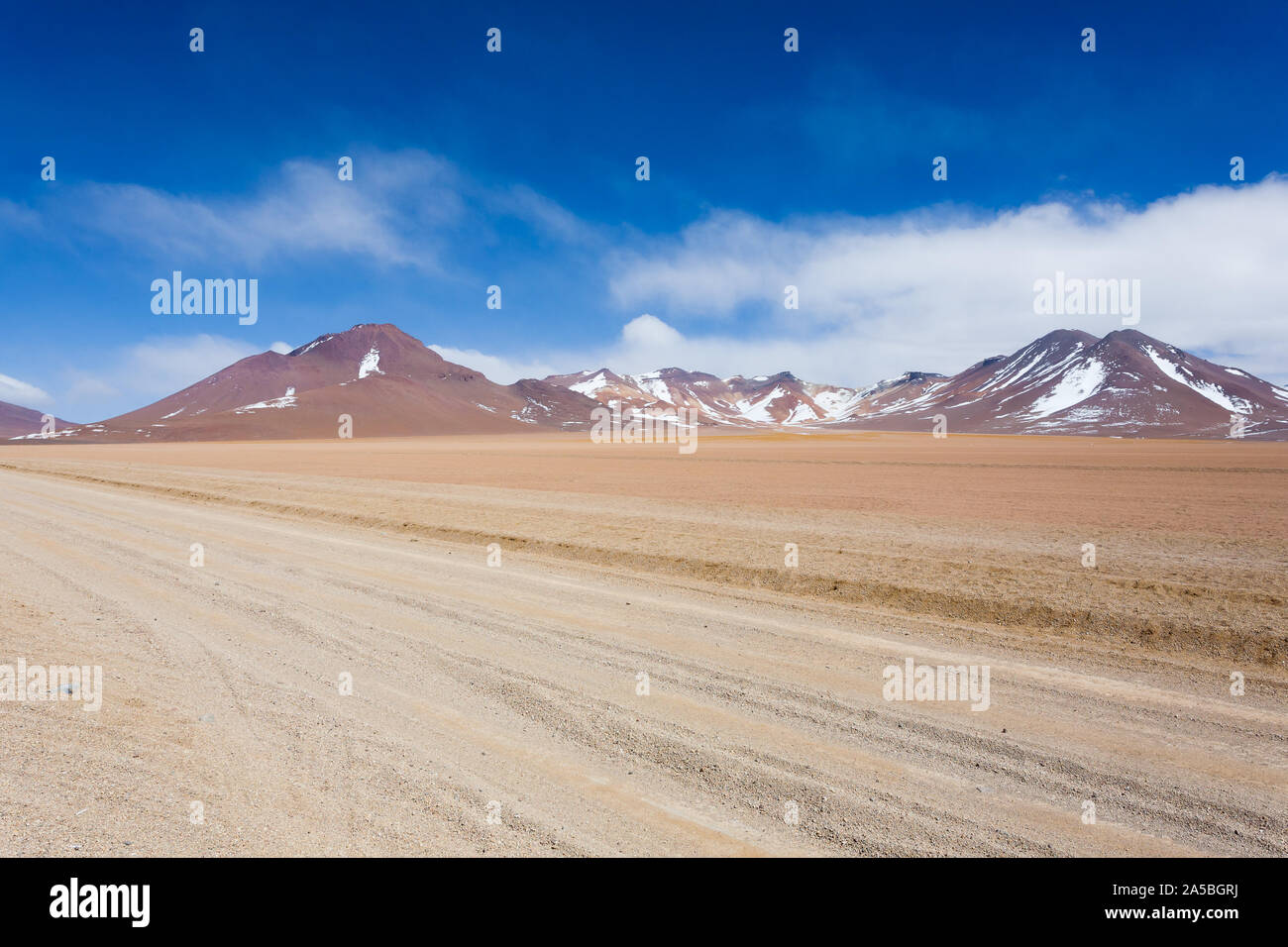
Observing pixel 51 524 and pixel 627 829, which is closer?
pixel 627 829

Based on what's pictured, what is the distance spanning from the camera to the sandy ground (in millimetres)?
4461

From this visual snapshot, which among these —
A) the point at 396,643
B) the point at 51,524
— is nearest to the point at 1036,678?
the point at 396,643

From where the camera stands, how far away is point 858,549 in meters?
15.1

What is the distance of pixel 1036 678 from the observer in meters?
7.30

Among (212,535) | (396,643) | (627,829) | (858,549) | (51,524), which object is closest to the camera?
(627,829)

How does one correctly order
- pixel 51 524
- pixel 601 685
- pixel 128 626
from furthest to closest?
1. pixel 51 524
2. pixel 128 626
3. pixel 601 685

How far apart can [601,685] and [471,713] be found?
1.38 m

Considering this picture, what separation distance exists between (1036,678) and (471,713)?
239 inches

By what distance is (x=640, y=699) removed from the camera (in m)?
6.59

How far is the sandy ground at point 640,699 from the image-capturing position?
4461 mm
